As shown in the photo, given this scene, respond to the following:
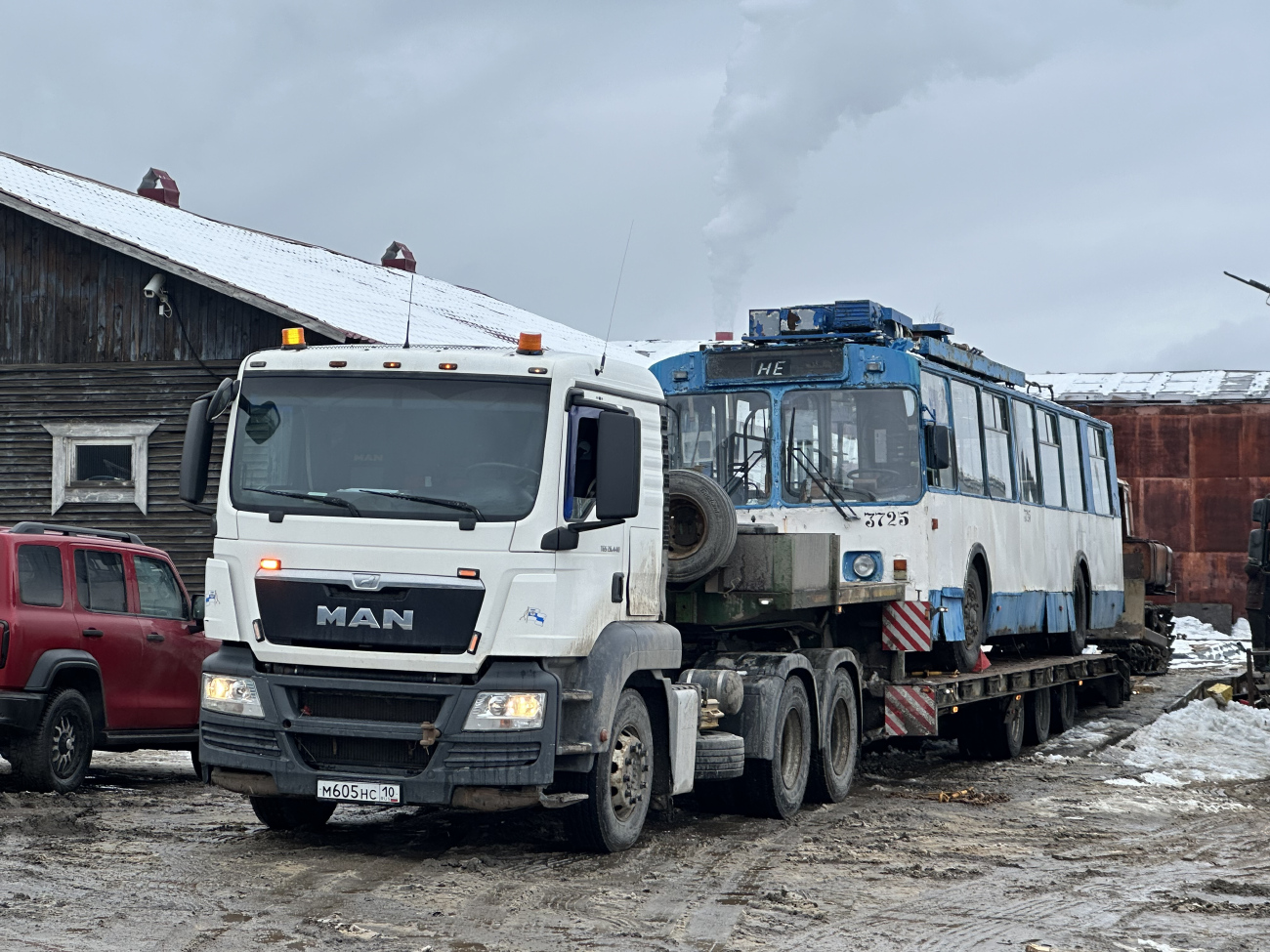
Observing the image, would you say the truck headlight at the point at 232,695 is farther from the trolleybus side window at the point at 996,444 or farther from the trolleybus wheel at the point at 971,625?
the trolleybus side window at the point at 996,444

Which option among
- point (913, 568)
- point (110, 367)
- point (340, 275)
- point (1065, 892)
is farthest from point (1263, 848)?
point (340, 275)

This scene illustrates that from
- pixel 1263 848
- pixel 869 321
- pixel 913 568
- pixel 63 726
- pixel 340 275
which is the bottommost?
pixel 1263 848

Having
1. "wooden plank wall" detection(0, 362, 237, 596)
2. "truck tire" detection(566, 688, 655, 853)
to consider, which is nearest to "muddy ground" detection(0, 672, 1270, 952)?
"truck tire" detection(566, 688, 655, 853)

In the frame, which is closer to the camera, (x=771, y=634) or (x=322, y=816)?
(x=322, y=816)

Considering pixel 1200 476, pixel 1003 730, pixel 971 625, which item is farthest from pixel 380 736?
pixel 1200 476

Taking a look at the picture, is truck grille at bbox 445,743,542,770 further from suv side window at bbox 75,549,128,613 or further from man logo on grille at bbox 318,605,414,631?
suv side window at bbox 75,549,128,613

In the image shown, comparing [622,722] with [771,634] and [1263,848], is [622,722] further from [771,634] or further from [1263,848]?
[1263,848]

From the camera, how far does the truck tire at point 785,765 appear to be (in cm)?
1126

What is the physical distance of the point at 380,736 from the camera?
28.4ft

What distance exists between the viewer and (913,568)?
1338cm

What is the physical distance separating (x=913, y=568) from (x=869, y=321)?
216 cm

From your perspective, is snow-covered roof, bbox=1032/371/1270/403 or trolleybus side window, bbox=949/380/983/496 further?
snow-covered roof, bbox=1032/371/1270/403

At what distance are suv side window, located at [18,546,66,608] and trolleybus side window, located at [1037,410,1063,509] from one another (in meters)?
10.3

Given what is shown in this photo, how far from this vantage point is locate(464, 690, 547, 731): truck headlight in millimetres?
8602
